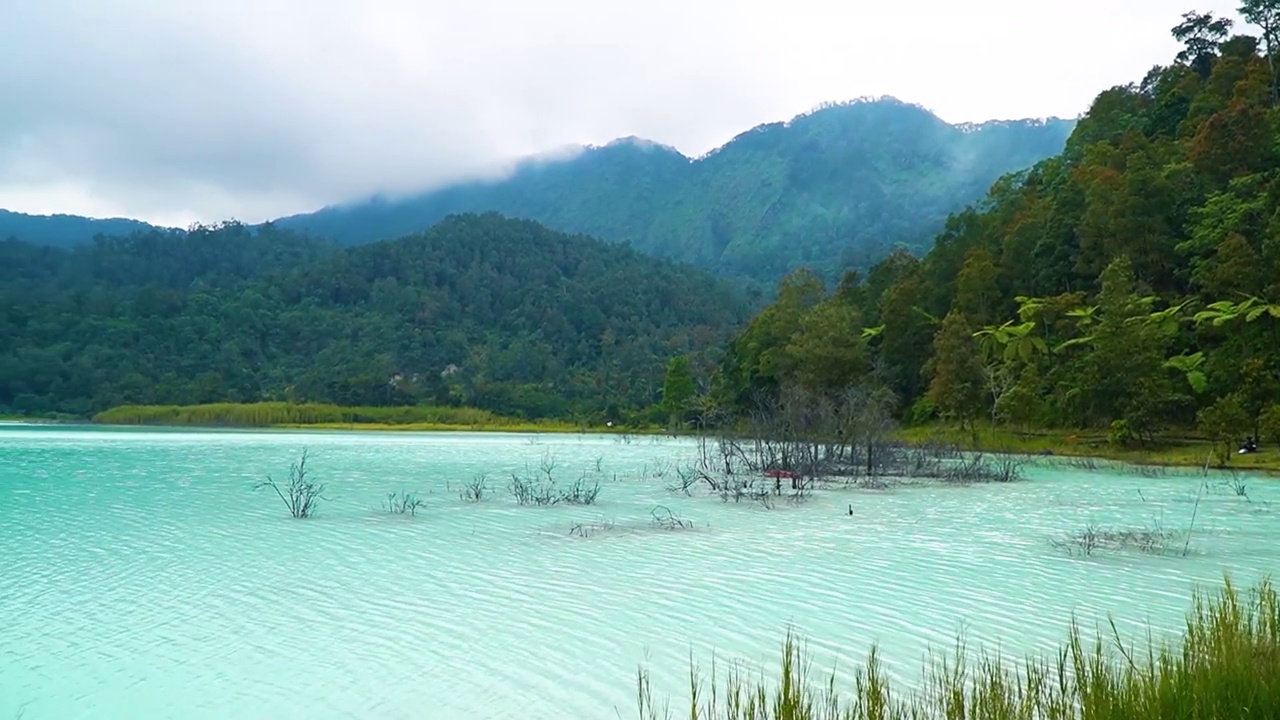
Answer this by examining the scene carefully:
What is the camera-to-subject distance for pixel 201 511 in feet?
47.9

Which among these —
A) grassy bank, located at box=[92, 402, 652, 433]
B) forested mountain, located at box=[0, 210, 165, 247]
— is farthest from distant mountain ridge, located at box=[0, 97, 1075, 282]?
grassy bank, located at box=[92, 402, 652, 433]

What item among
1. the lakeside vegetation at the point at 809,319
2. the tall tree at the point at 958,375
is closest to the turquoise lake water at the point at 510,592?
the lakeside vegetation at the point at 809,319

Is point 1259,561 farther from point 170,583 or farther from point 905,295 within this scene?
point 905,295

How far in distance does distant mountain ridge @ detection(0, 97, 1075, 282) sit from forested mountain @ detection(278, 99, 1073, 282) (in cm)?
21

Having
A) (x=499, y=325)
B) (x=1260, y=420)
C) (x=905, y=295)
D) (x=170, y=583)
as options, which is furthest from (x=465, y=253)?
(x=170, y=583)

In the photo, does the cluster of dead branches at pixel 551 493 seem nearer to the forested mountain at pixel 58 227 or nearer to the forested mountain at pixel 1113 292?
the forested mountain at pixel 1113 292

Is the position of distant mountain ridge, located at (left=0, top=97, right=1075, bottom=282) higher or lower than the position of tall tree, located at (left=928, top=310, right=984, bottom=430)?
higher

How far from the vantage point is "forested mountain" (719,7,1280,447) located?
84.7 feet

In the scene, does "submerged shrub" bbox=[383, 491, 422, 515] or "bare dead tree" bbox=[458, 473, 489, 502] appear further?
"bare dead tree" bbox=[458, 473, 489, 502]

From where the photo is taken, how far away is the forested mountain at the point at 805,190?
138250 mm

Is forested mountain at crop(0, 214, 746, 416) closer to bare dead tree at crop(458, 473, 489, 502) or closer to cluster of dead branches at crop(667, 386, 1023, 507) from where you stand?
cluster of dead branches at crop(667, 386, 1023, 507)

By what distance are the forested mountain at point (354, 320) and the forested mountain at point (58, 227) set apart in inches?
2924

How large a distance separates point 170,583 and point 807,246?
12930 centimetres

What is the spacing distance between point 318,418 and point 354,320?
78.7ft
